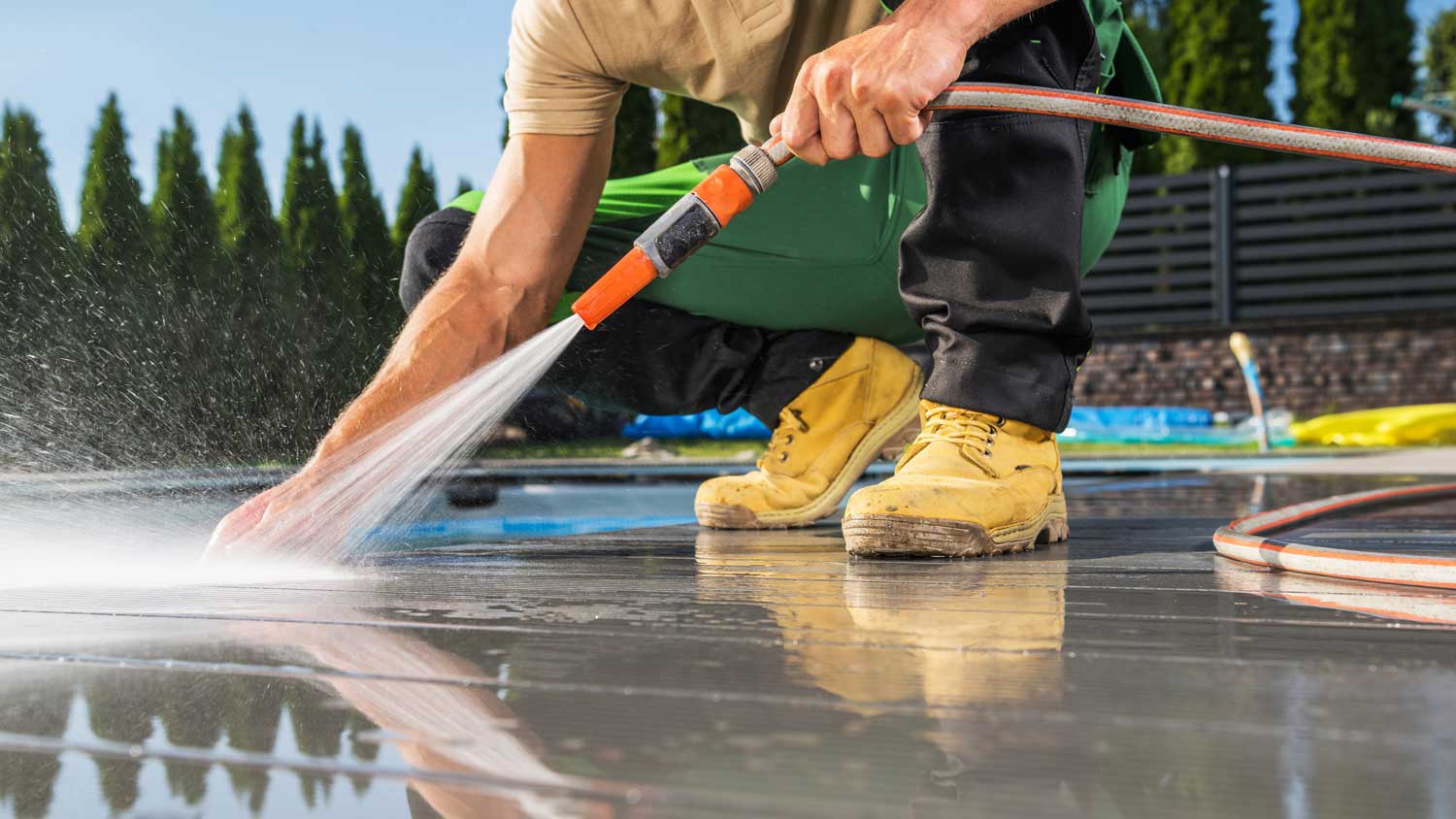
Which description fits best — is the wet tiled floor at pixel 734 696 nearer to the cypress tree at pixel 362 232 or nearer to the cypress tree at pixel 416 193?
the cypress tree at pixel 362 232

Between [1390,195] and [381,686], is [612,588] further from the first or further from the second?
[1390,195]

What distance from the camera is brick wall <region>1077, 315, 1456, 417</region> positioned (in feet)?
36.7

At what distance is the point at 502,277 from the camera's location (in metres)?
1.77

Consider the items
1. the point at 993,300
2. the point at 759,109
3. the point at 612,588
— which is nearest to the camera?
the point at 612,588

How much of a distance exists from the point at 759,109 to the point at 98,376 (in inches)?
201

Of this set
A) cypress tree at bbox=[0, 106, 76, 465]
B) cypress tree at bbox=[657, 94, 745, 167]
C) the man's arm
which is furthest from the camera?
cypress tree at bbox=[657, 94, 745, 167]

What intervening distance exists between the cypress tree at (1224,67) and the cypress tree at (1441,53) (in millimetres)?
3668

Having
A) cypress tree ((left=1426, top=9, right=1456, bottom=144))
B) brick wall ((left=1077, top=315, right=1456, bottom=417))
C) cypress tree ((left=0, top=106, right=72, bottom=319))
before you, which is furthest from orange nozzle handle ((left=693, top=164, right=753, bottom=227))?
cypress tree ((left=1426, top=9, right=1456, bottom=144))

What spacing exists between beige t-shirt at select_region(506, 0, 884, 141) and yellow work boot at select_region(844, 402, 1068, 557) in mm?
567

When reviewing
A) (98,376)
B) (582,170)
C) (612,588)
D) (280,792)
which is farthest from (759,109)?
(98,376)

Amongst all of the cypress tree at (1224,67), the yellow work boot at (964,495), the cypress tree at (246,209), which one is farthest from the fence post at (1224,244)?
the yellow work boot at (964,495)

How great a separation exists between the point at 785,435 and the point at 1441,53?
17371 mm

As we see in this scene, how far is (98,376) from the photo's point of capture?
5.95m

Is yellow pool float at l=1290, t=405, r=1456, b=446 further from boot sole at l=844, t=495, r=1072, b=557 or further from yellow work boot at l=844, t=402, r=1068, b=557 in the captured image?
boot sole at l=844, t=495, r=1072, b=557
